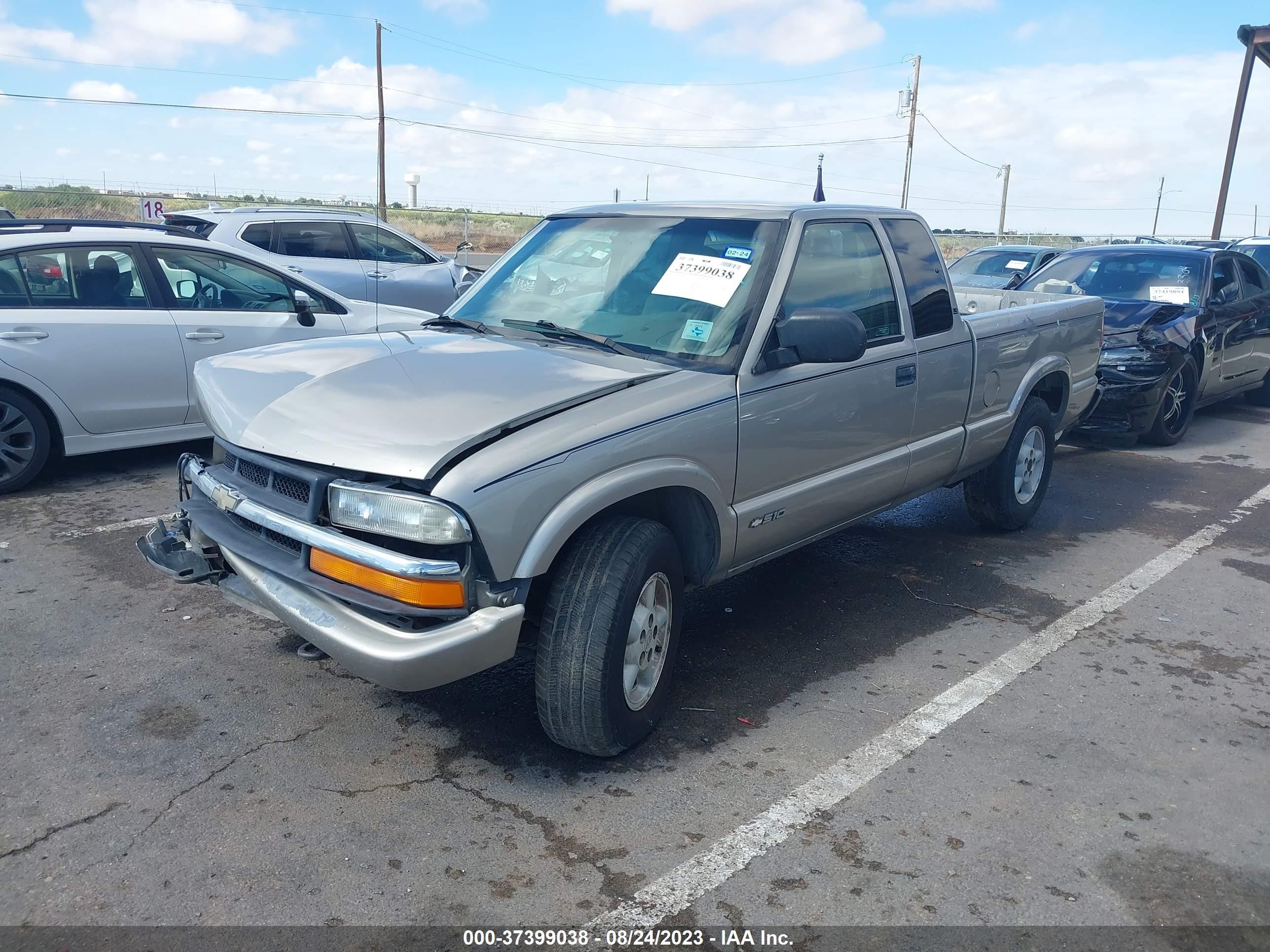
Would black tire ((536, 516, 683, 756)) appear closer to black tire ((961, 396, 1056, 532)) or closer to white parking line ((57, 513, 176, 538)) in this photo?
white parking line ((57, 513, 176, 538))

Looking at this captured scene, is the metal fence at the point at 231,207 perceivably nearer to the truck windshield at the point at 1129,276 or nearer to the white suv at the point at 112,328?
the white suv at the point at 112,328

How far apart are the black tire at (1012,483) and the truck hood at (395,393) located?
3.00 meters

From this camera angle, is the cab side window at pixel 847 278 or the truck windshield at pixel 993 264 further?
the truck windshield at pixel 993 264

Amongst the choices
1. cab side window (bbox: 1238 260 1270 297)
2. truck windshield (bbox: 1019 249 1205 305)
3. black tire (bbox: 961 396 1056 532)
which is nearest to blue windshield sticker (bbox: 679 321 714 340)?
black tire (bbox: 961 396 1056 532)

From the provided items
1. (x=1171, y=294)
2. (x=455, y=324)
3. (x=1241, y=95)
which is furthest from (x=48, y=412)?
(x=1241, y=95)

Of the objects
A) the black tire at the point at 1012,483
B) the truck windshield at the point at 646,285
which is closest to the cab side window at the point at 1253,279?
the black tire at the point at 1012,483

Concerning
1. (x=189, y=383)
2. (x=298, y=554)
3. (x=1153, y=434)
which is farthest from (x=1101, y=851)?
(x=1153, y=434)

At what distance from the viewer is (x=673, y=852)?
295 centimetres

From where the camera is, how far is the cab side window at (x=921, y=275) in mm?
4852

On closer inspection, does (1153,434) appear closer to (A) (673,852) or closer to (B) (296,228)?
(A) (673,852)

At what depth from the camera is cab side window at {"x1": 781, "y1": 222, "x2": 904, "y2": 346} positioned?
418 cm

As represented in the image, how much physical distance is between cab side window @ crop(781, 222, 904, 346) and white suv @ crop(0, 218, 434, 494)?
9.41 feet

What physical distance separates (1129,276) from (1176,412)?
138 cm

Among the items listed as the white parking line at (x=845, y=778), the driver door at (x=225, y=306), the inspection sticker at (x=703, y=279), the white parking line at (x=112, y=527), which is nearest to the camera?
the white parking line at (x=845, y=778)
